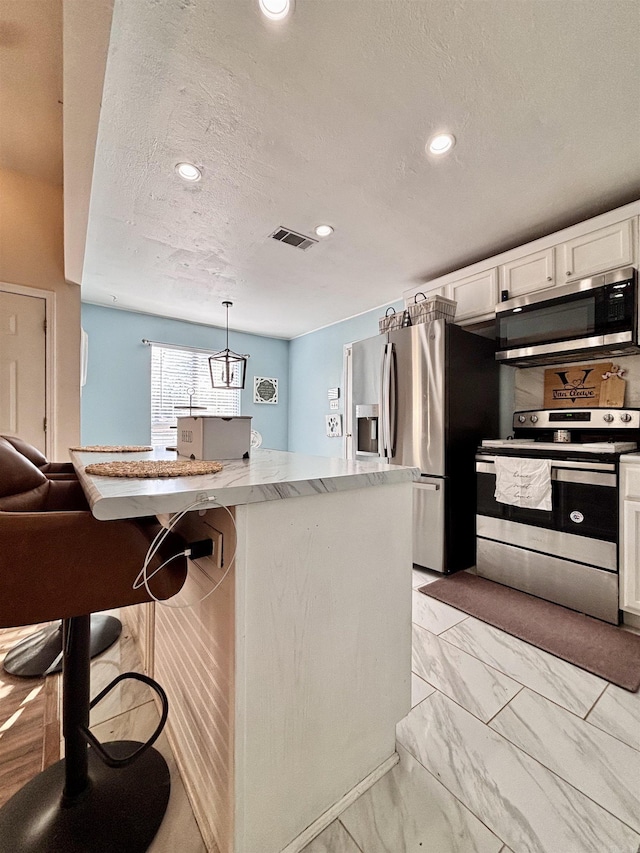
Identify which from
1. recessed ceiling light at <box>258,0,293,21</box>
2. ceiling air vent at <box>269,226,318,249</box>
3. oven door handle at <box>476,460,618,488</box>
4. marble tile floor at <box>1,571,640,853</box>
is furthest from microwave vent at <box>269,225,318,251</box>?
marble tile floor at <box>1,571,640,853</box>

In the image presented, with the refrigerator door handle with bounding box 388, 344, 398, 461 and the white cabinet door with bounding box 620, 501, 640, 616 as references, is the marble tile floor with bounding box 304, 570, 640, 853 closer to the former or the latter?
the white cabinet door with bounding box 620, 501, 640, 616

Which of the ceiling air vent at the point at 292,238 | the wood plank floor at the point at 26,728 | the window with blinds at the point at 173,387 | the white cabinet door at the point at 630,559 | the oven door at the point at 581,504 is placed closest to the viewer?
the wood plank floor at the point at 26,728

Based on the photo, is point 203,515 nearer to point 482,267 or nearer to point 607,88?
point 607,88

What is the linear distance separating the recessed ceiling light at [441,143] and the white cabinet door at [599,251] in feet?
3.81

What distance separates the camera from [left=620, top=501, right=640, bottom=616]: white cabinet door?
1915 millimetres

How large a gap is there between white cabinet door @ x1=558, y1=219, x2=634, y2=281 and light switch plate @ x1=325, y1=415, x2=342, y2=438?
299cm

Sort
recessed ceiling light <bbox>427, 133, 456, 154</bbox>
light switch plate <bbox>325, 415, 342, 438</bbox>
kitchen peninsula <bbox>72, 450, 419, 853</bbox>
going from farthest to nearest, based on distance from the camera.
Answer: light switch plate <bbox>325, 415, 342, 438</bbox> < recessed ceiling light <bbox>427, 133, 456, 154</bbox> < kitchen peninsula <bbox>72, 450, 419, 853</bbox>

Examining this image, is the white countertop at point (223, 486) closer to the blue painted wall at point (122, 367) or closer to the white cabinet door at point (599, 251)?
the white cabinet door at point (599, 251)

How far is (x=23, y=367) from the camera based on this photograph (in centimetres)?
275

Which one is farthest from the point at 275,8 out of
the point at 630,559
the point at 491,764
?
the point at 630,559

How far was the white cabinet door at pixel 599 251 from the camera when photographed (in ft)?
6.91

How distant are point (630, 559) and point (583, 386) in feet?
3.97

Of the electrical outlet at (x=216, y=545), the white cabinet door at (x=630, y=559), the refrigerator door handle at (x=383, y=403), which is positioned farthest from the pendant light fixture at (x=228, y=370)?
the white cabinet door at (x=630, y=559)

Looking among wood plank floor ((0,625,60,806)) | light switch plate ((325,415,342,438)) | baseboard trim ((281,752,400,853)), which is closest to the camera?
baseboard trim ((281,752,400,853))
